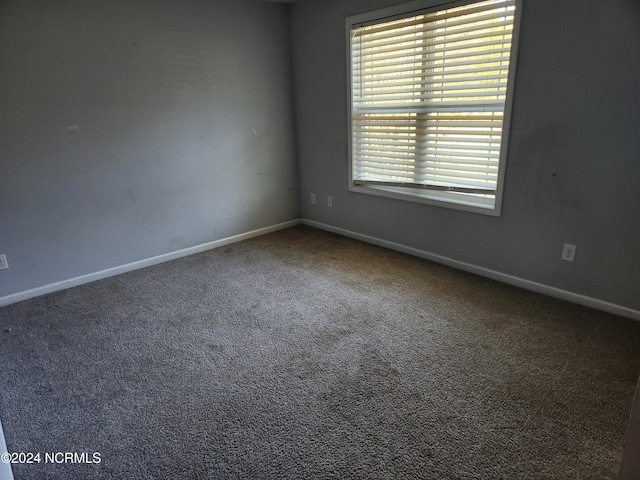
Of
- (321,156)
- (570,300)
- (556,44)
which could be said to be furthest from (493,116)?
(321,156)

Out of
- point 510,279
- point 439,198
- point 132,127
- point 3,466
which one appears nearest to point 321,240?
point 439,198

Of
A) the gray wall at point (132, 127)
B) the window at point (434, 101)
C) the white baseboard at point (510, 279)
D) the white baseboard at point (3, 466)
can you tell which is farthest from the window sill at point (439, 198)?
the white baseboard at point (3, 466)

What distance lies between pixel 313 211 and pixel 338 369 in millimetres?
2643

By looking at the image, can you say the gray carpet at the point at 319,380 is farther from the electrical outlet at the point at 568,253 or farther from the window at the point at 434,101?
the window at the point at 434,101

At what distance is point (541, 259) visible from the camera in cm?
279

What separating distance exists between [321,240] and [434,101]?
1.74 metres

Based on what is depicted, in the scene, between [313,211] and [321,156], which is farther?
[313,211]

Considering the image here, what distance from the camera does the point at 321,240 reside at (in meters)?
4.12

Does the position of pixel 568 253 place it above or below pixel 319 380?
above

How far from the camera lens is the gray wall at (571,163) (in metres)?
2.25

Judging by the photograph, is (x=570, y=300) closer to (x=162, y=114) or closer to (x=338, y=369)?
(x=338, y=369)

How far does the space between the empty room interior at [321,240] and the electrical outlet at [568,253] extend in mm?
18

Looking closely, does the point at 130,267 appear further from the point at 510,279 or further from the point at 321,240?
the point at 510,279

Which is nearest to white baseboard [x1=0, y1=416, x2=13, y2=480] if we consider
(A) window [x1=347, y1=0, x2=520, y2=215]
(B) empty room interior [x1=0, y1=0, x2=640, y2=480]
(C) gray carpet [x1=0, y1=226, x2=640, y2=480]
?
(B) empty room interior [x1=0, y1=0, x2=640, y2=480]
